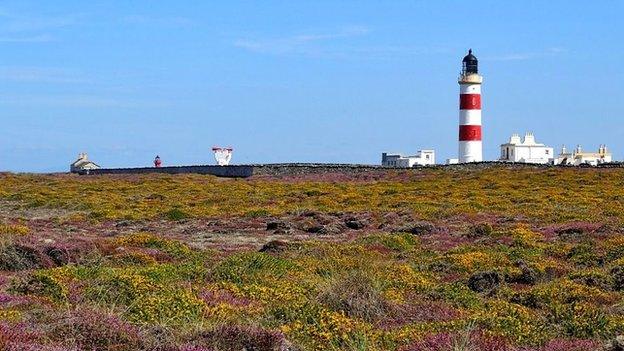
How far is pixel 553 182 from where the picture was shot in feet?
170

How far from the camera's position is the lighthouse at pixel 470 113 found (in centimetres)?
7831

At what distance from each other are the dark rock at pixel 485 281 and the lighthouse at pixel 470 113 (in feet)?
207

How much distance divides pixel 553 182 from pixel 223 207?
2331 cm

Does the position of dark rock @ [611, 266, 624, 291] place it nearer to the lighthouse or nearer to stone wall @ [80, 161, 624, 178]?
stone wall @ [80, 161, 624, 178]

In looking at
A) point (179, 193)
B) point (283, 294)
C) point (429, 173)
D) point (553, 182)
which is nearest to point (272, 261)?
point (283, 294)

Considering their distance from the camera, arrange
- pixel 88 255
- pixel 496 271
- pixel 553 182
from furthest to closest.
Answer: pixel 553 182 < pixel 88 255 < pixel 496 271

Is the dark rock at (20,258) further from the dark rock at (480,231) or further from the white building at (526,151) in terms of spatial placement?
the white building at (526,151)

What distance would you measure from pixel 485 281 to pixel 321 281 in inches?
138

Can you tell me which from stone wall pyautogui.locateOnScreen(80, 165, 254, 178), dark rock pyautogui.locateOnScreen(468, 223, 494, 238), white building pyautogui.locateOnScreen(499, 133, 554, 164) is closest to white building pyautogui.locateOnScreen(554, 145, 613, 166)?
white building pyautogui.locateOnScreen(499, 133, 554, 164)

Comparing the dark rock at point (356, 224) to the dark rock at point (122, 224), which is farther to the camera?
the dark rock at point (122, 224)

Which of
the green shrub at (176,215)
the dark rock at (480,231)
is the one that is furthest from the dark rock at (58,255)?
the green shrub at (176,215)

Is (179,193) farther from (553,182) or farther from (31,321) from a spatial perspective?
(31,321)

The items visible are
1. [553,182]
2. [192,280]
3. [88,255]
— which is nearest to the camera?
[192,280]

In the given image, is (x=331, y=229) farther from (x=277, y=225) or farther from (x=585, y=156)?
(x=585, y=156)
